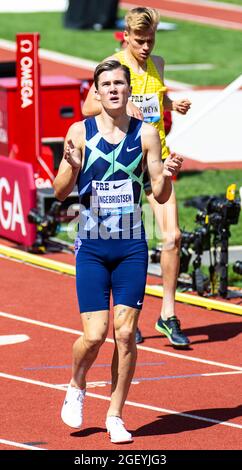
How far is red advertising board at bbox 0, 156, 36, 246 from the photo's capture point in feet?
45.6

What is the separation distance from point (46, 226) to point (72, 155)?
18.9 ft

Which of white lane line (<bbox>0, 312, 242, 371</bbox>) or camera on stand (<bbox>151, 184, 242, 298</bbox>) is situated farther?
camera on stand (<bbox>151, 184, 242, 298</bbox>)

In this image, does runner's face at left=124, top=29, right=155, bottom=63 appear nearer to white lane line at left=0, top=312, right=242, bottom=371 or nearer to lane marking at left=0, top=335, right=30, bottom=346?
white lane line at left=0, top=312, right=242, bottom=371

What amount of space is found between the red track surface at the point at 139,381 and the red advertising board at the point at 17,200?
171 cm

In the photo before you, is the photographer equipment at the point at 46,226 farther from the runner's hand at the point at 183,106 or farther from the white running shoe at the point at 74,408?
the white running shoe at the point at 74,408

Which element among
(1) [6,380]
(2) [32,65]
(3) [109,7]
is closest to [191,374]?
(1) [6,380]

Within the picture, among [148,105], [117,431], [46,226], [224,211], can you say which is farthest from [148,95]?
[46,226]

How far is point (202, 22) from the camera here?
40.1 metres

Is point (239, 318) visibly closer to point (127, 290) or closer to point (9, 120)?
point (127, 290)

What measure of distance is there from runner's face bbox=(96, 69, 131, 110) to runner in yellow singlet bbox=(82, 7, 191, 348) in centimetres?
197

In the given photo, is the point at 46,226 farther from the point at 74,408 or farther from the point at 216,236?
the point at 74,408

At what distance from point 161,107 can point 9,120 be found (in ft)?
20.6

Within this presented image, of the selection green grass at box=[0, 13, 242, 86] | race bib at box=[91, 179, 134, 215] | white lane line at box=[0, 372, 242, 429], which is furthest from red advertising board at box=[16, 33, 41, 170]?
green grass at box=[0, 13, 242, 86]

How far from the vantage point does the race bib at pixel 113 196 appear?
26.0ft
